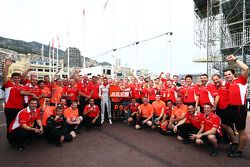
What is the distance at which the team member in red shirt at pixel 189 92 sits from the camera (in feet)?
20.9

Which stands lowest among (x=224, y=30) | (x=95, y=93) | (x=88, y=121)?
(x=88, y=121)

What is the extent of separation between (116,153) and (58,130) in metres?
1.80

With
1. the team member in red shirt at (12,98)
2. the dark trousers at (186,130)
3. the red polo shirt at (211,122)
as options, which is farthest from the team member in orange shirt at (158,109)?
the team member in red shirt at (12,98)

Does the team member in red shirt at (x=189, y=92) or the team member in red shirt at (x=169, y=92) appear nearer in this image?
the team member in red shirt at (x=189, y=92)

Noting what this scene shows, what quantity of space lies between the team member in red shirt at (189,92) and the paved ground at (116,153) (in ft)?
4.36

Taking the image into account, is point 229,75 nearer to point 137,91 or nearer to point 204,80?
point 204,80

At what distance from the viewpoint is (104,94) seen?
8.03m

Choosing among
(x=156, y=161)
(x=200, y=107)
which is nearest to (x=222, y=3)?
(x=200, y=107)

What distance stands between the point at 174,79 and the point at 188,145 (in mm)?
3298

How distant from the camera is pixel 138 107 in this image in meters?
7.52

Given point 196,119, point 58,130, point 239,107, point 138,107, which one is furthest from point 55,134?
point 239,107

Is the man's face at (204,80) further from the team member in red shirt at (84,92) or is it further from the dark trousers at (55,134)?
the dark trousers at (55,134)

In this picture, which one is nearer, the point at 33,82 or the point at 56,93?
the point at 33,82

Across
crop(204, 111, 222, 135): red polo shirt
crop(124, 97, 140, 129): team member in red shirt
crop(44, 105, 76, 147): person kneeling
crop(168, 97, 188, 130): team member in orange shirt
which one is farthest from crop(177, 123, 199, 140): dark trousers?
crop(44, 105, 76, 147): person kneeling
